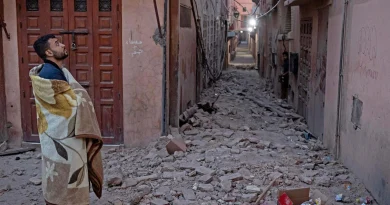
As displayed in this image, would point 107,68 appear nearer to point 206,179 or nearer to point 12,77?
point 12,77

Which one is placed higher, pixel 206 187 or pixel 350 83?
pixel 350 83

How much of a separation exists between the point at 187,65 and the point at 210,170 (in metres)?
4.42

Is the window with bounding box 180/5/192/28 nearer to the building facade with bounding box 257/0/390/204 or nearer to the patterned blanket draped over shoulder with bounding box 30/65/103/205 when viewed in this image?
the building facade with bounding box 257/0/390/204

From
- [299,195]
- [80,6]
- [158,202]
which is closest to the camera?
[299,195]

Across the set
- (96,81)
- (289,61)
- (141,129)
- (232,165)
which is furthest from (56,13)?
(289,61)

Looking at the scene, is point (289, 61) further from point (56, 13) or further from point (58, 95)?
point (58, 95)

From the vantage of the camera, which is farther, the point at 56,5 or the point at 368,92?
the point at 56,5

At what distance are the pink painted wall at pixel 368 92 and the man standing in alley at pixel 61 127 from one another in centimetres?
299

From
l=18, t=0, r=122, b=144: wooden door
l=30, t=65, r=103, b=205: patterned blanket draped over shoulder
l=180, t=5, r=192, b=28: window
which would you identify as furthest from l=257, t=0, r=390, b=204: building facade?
l=18, t=0, r=122, b=144: wooden door

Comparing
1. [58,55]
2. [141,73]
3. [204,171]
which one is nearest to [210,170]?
[204,171]

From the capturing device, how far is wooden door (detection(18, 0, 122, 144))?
745 centimetres

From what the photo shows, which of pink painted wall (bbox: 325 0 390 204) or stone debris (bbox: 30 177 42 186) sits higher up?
pink painted wall (bbox: 325 0 390 204)

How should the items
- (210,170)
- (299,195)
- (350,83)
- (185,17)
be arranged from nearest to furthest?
(299,195) < (210,170) < (350,83) < (185,17)

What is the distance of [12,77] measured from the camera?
7680 millimetres
